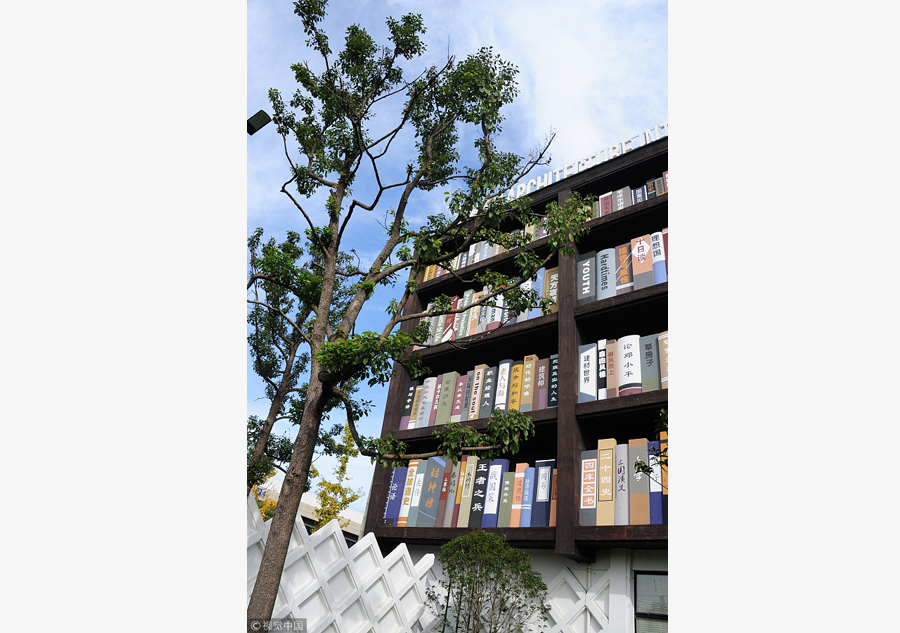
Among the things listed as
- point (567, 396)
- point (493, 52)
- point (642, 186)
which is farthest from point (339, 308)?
point (642, 186)

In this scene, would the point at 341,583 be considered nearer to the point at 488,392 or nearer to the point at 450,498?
the point at 450,498

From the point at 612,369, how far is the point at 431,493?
1440 mm

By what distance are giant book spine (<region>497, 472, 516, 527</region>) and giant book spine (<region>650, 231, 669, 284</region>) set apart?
4.83 ft

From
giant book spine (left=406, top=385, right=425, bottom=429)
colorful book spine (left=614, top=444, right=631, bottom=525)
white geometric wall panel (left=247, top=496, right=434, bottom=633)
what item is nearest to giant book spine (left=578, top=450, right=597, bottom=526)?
colorful book spine (left=614, top=444, right=631, bottom=525)

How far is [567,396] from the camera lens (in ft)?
10.6

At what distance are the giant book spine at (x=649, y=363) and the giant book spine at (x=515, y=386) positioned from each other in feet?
2.66

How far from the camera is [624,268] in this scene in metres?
3.49

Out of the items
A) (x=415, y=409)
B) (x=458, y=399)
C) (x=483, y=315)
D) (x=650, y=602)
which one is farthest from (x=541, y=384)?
(x=650, y=602)

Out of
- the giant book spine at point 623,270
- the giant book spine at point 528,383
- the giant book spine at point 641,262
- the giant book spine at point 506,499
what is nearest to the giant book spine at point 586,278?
the giant book spine at point 623,270

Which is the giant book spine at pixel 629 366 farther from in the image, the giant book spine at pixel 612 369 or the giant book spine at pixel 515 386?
the giant book spine at pixel 515 386

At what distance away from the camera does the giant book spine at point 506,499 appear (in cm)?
322
